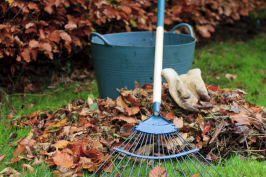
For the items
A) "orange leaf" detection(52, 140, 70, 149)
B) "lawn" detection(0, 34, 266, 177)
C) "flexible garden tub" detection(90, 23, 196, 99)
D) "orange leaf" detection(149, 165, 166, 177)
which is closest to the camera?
"orange leaf" detection(149, 165, 166, 177)

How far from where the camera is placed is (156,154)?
1.54 m

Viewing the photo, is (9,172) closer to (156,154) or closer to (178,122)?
(156,154)

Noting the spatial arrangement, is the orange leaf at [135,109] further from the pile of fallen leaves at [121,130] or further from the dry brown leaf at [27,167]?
the dry brown leaf at [27,167]

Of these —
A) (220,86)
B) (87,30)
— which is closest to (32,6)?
(87,30)

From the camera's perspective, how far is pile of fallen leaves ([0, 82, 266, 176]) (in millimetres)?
1479

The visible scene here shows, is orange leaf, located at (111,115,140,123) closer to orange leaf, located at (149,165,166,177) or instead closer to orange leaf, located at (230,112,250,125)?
orange leaf, located at (149,165,166,177)

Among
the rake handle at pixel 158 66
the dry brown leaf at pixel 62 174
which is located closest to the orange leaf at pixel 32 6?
the rake handle at pixel 158 66

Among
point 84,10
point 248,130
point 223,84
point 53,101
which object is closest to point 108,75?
point 53,101

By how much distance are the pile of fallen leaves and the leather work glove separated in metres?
0.07

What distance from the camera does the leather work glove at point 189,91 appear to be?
1689mm

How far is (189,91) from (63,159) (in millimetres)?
1001

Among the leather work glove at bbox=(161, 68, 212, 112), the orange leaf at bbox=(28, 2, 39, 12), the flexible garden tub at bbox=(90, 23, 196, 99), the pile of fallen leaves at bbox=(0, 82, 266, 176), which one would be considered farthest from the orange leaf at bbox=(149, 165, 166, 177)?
the orange leaf at bbox=(28, 2, 39, 12)

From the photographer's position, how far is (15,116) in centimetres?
211

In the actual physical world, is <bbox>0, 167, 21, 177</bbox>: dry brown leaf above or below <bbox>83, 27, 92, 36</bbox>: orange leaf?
below
